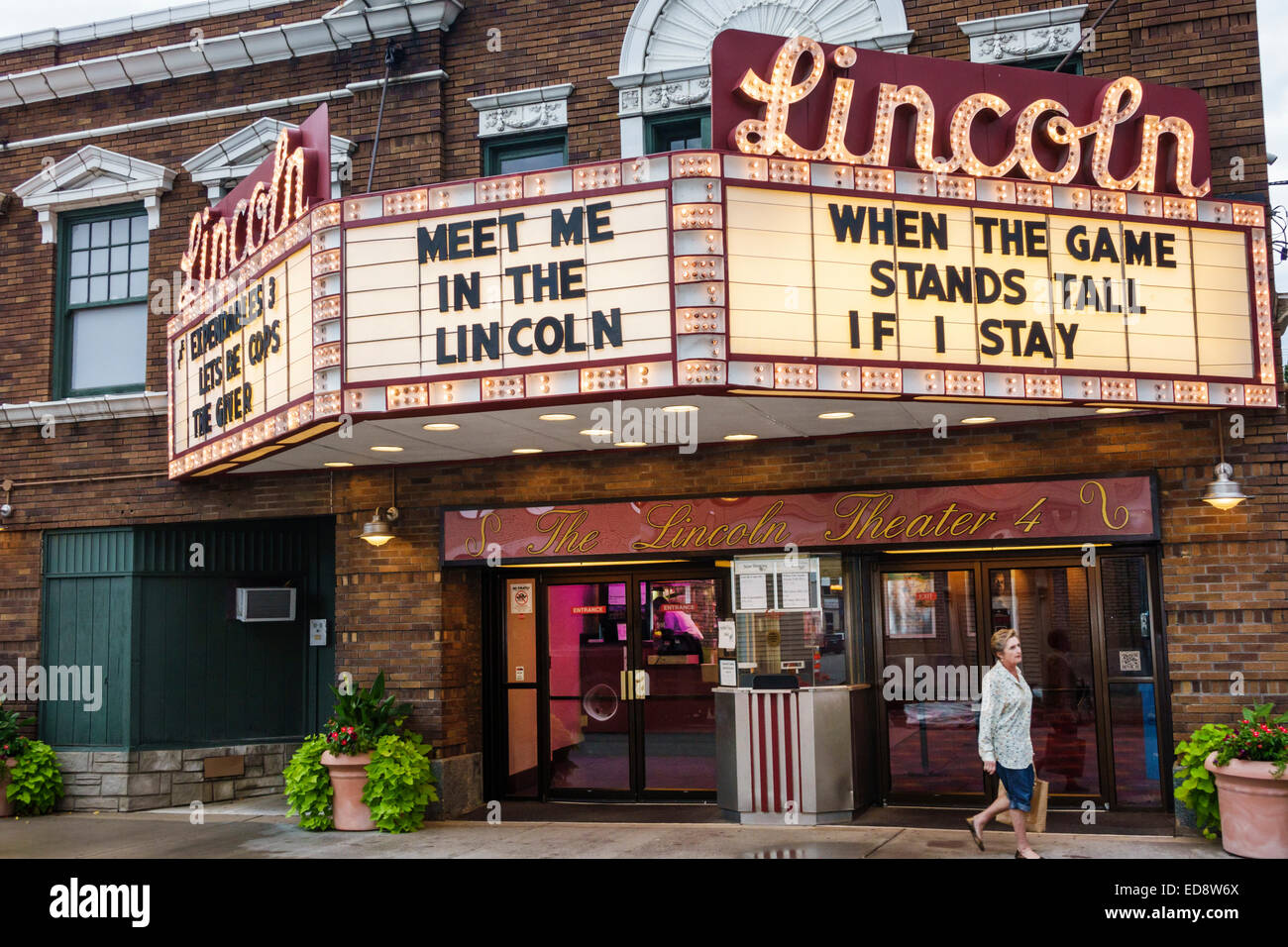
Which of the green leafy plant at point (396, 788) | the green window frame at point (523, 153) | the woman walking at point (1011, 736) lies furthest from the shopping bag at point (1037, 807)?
the green window frame at point (523, 153)

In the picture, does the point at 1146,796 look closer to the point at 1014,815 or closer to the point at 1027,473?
the point at 1014,815

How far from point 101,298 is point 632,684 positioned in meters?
8.03

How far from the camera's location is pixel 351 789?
11.7 metres

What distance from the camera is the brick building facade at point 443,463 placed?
415 inches

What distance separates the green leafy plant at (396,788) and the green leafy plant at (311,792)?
490mm

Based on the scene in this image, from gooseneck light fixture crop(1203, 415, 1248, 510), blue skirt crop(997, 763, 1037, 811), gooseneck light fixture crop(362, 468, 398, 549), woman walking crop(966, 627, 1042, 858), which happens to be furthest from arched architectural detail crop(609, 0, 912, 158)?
blue skirt crop(997, 763, 1037, 811)

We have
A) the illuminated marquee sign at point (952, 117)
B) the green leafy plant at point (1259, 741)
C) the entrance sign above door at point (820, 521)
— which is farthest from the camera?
the entrance sign above door at point (820, 521)

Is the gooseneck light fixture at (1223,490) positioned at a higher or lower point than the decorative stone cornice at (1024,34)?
lower

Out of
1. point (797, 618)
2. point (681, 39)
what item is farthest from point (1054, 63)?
point (797, 618)

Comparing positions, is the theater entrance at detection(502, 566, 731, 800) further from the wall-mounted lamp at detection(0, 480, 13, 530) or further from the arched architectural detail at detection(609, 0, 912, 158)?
the wall-mounted lamp at detection(0, 480, 13, 530)

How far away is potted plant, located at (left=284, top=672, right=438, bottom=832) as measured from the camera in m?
11.5

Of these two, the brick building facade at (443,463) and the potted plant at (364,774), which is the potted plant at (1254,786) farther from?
the potted plant at (364,774)

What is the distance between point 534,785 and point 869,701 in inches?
151

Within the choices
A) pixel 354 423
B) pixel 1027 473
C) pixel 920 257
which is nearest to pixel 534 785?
pixel 354 423
